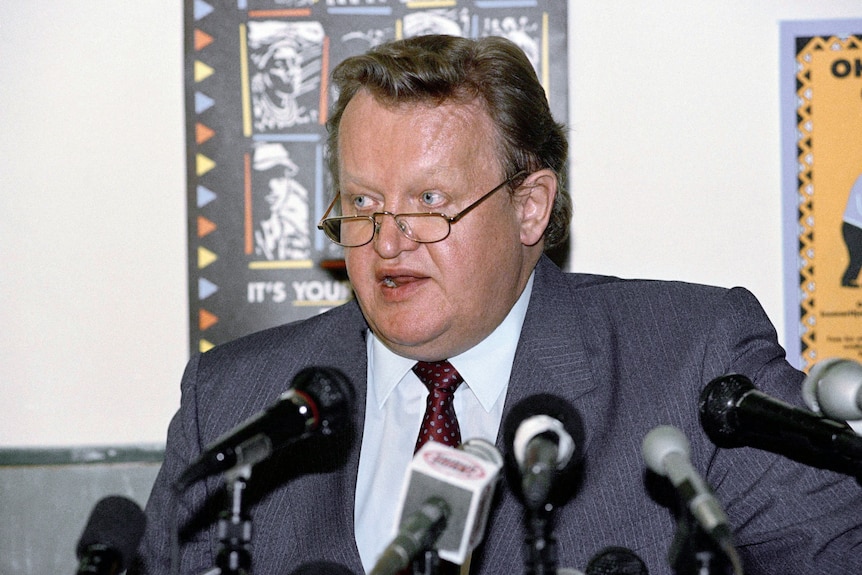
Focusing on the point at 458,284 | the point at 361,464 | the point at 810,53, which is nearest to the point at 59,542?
the point at 361,464

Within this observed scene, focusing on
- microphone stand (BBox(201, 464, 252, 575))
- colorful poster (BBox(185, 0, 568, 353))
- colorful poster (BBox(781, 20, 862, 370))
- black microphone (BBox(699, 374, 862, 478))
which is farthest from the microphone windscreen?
colorful poster (BBox(781, 20, 862, 370))

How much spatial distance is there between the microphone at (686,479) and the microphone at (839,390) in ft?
0.67

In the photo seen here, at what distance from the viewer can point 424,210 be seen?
1942mm

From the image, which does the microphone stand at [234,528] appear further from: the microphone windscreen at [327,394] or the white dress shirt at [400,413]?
the white dress shirt at [400,413]

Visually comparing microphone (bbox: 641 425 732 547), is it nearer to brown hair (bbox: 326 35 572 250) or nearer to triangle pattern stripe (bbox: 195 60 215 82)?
brown hair (bbox: 326 35 572 250)

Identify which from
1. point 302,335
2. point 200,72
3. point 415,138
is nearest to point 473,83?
point 415,138

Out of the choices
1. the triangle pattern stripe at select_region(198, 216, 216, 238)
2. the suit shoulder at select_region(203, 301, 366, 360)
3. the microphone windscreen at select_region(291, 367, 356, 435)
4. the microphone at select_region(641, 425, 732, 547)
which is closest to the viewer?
the microphone at select_region(641, 425, 732, 547)

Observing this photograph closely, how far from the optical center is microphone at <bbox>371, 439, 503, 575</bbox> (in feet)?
3.40

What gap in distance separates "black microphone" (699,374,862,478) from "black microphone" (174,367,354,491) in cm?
53

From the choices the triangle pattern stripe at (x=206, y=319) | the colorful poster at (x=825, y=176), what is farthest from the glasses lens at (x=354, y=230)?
the colorful poster at (x=825, y=176)

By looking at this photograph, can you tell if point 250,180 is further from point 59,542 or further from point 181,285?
point 59,542

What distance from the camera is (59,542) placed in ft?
8.66

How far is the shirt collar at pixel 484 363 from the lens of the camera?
6.88 ft

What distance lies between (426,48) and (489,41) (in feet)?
0.52
